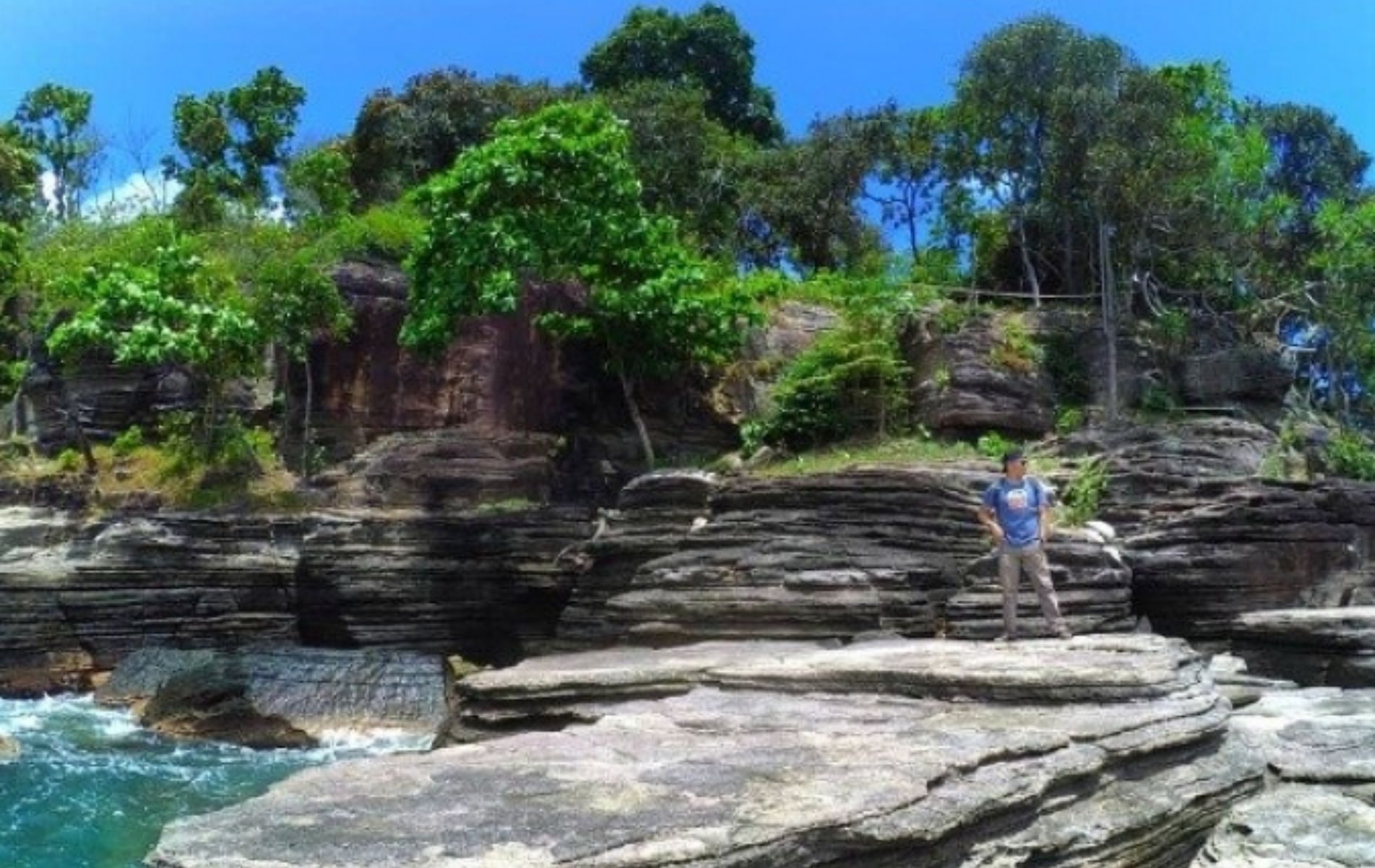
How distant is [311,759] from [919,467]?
864cm

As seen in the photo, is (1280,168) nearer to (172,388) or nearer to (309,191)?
(309,191)

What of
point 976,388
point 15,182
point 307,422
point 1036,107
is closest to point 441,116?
point 15,182

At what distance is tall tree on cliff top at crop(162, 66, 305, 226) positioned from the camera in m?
36.4

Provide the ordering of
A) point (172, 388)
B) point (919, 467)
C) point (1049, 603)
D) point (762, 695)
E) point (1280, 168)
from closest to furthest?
1. point (762, 695)
2. point (1049, 603)
3. point (919, 467)
4. point (172, 388)
5. point (1280, 168)

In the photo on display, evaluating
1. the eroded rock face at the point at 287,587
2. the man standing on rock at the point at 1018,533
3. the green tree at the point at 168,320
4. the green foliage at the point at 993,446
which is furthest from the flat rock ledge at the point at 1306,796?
the green tree at the point at 168,320

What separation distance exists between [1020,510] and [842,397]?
37.8ft

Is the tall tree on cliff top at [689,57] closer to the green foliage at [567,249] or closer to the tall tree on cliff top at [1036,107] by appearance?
the tall tree on cliff top at [1036,107]

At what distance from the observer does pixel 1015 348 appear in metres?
24.7

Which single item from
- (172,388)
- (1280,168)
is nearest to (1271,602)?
(172,388)

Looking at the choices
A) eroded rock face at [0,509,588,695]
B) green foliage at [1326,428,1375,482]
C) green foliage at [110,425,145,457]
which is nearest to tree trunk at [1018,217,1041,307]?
green foliage at [1326,428,1375,482]

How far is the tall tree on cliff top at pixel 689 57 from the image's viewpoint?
37969 mm

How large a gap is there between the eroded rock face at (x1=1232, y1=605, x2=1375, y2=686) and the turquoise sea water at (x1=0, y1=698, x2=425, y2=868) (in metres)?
10.1

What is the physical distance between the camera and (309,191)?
3195 centimetres

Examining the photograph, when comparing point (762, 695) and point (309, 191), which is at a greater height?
point (309, 191)
